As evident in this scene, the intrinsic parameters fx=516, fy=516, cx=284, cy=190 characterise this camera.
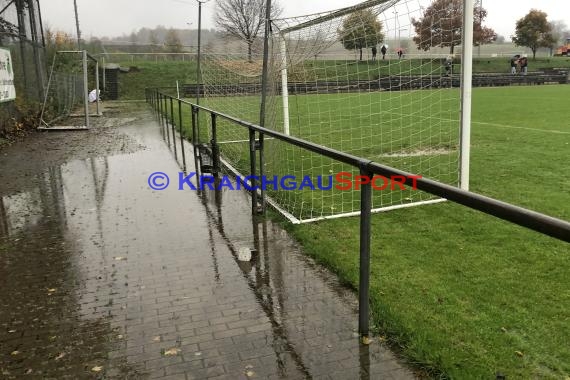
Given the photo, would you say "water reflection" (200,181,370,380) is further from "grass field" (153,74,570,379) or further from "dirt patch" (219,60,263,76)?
"dirt patch" (219,60,263,76)

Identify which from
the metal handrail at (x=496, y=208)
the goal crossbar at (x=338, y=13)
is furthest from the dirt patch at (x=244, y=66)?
the metal handrail at (x=496, y=208)

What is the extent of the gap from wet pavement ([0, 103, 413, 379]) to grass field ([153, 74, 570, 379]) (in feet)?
0.87

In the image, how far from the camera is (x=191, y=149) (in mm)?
11172

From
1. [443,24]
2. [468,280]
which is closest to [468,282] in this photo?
[468,280]

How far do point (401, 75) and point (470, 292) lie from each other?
5409mm

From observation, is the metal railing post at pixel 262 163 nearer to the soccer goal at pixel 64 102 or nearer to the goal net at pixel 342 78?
the goal net at pixel 342 78

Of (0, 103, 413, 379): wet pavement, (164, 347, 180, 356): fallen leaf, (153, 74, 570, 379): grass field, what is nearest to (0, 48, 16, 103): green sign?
(0, 103, 413, 379): wet pavement

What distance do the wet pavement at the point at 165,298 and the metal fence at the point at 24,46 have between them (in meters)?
8.72

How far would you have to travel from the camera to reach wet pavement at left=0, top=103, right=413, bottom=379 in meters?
2.93

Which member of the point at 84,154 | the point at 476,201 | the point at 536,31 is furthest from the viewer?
the point at 536,31

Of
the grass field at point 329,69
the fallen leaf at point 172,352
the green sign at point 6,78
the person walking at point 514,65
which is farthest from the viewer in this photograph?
the person walking at point 514,65

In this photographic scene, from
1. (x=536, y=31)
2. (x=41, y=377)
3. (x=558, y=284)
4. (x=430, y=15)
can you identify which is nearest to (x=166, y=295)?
(x=41, y=377)

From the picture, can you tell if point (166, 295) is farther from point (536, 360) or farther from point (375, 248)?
point (536, 360)

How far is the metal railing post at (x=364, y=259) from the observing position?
2.98 meters
